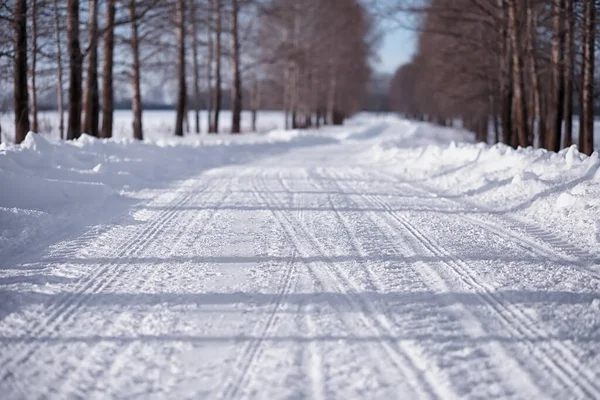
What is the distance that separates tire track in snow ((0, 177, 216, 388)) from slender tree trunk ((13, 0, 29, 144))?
6.93 m

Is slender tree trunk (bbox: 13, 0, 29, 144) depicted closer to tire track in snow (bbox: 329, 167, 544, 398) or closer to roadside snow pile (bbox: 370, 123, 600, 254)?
roadside snow pile (bbox: 370, 123, 600, 254)

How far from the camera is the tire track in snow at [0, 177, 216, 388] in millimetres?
3350

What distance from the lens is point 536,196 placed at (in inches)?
319

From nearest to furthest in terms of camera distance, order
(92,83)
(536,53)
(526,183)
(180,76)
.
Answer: (526,183) < (92,83) < (536,53) < (180,76)

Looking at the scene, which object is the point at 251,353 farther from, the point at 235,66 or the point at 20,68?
the point at 235,66

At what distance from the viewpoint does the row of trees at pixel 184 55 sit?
45.4 ft

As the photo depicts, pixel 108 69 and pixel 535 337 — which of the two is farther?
pixel 108 69

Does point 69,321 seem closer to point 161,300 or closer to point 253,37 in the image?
point 161,300

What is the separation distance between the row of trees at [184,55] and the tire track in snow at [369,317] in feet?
25.8

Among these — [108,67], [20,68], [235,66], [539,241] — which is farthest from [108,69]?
[539,241]

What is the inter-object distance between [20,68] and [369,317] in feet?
35.8

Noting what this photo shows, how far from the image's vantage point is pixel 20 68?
11805 mm

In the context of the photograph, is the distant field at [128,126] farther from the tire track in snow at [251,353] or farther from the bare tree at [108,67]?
the tire track in snow at [251,353]

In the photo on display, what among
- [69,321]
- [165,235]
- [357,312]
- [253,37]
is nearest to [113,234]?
[165,235]
